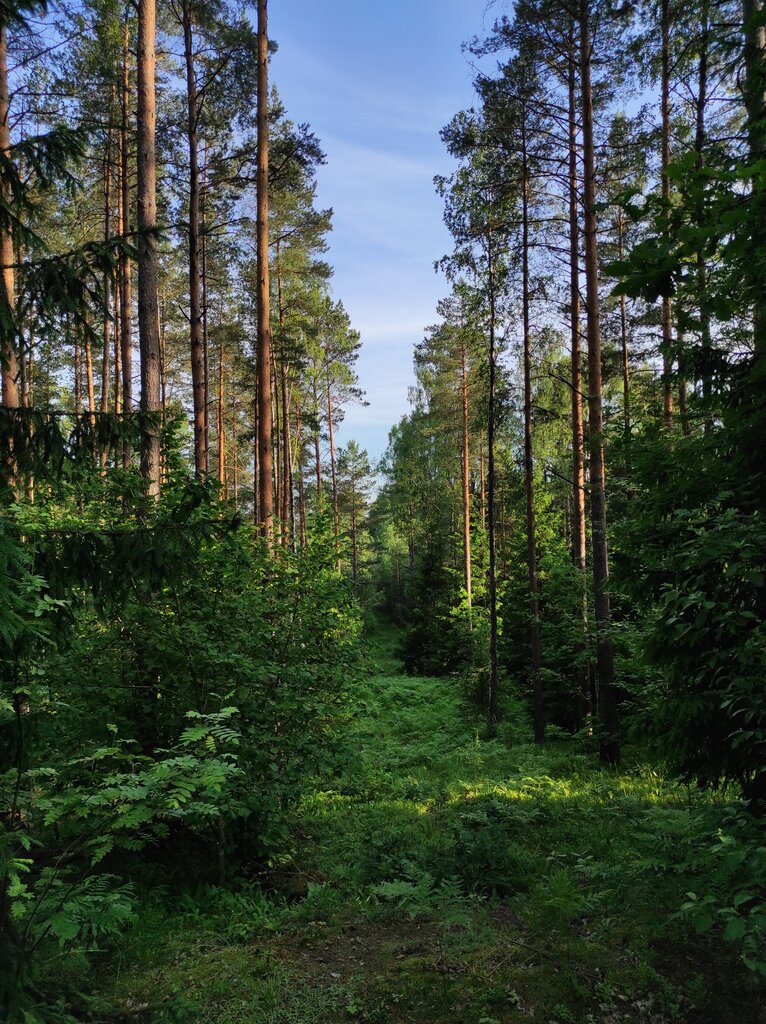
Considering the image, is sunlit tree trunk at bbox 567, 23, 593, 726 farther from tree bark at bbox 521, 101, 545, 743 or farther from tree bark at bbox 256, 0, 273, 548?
tree bark at bbox 256, 0, 273, 548

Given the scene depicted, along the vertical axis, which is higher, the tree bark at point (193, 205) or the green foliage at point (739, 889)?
the tree bark at point (193, 205)

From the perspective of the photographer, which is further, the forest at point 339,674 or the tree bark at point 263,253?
the tree bark at point 263,253

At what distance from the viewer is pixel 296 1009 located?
3303 mm

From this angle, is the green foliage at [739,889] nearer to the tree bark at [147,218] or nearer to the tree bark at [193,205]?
the tree bark at [147,218]

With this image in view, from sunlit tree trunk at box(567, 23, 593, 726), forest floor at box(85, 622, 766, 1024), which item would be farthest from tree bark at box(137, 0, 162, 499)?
sunlit tree trunk at box(567, 23, 593, 726)

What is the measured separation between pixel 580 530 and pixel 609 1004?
36.4ft

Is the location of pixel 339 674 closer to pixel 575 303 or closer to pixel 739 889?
pixel 739 889

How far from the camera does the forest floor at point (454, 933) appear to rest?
322 cm

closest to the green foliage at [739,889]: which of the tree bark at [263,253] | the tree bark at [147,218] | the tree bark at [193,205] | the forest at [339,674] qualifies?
the forest at [339,674]

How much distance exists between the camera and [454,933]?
13.3 feet

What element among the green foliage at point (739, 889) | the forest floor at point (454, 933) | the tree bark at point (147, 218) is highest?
the tree bark at point (147, 218)

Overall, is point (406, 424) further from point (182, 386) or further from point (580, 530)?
point (580, 530)

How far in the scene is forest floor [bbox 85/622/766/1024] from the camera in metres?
3.22

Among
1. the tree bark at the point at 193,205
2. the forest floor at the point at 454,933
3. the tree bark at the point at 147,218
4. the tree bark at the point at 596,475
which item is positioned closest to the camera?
the forest floor at the point at 454,933
